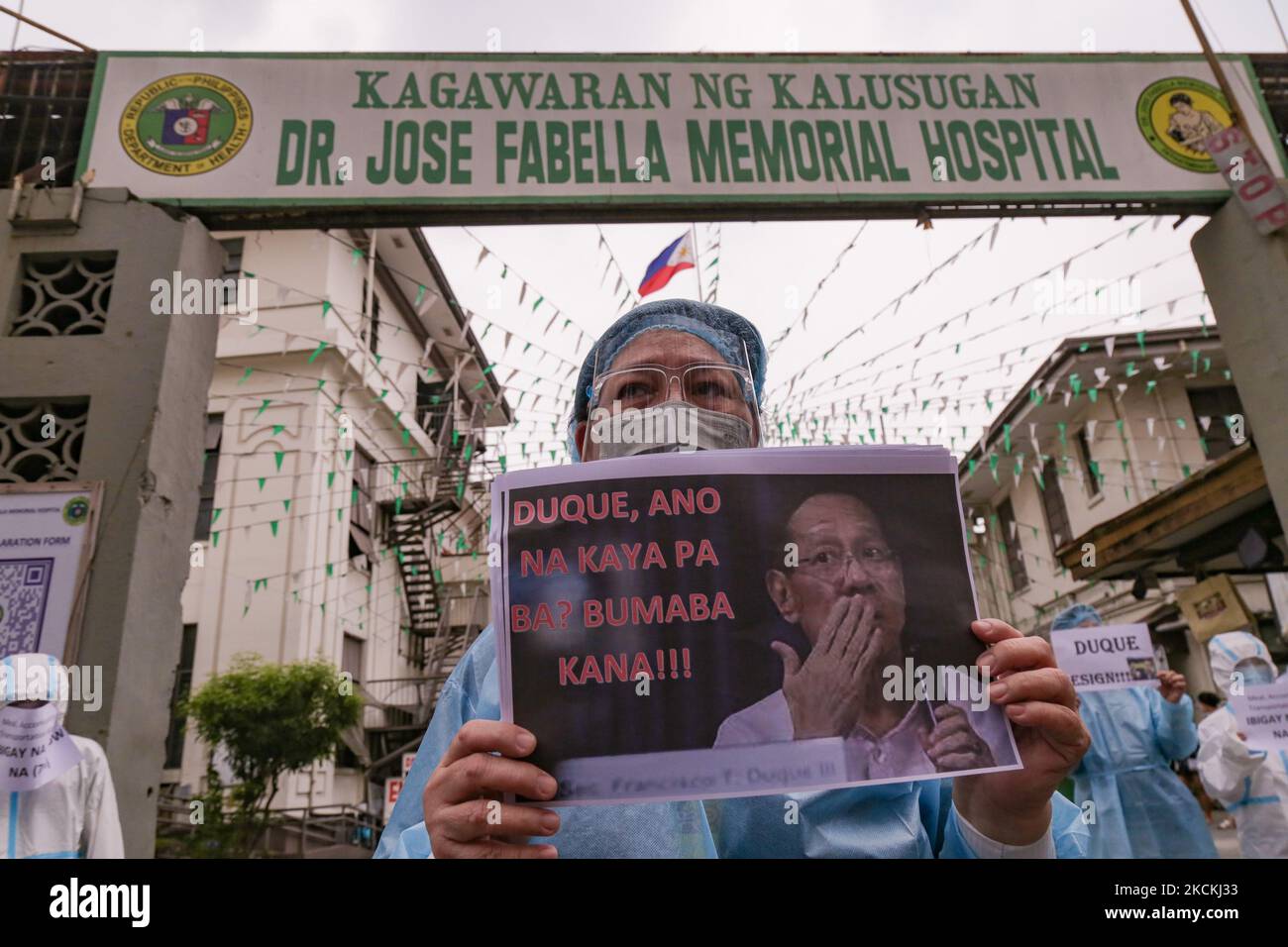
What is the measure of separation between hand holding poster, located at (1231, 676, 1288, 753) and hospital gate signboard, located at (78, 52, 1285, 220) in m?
2.64

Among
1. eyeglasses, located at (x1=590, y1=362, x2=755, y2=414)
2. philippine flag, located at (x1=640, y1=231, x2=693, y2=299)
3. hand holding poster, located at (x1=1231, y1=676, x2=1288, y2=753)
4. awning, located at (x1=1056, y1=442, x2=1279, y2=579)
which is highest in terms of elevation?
philippine flag, located at (x1=640, y1=231, x2=693, y2=299)

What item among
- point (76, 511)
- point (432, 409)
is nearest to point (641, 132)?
point (76, 511)

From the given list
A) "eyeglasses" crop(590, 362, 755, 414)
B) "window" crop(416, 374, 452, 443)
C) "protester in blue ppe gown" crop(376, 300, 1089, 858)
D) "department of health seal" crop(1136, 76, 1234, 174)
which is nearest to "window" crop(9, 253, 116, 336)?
"eyeglasses" crop(590, 362, 755, 414)

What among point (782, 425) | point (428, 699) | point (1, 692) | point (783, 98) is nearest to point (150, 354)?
point (1, 692)

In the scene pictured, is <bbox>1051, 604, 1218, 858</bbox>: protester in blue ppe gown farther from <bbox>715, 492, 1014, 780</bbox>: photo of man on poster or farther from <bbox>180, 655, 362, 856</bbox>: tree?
<bbox>180, 655, 362, 856</bbox>: tree

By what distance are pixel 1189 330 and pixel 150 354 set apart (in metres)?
15.5

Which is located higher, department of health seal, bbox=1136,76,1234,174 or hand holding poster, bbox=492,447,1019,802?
department of health seal, bbox=1136,76,1234,174

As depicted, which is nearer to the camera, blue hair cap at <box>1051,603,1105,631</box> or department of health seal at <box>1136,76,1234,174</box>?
department of health seal at <box>1136,76,1234,174</box>

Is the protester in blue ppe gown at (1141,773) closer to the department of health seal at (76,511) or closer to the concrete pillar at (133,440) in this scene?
the concrete pillar at (133,440)

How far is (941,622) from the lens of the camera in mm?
1093

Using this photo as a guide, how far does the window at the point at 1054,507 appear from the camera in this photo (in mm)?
17875

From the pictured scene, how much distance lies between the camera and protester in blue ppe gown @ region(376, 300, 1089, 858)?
1.03 m

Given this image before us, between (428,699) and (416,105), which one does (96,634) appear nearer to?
(416,105)

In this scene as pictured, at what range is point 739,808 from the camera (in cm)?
131
